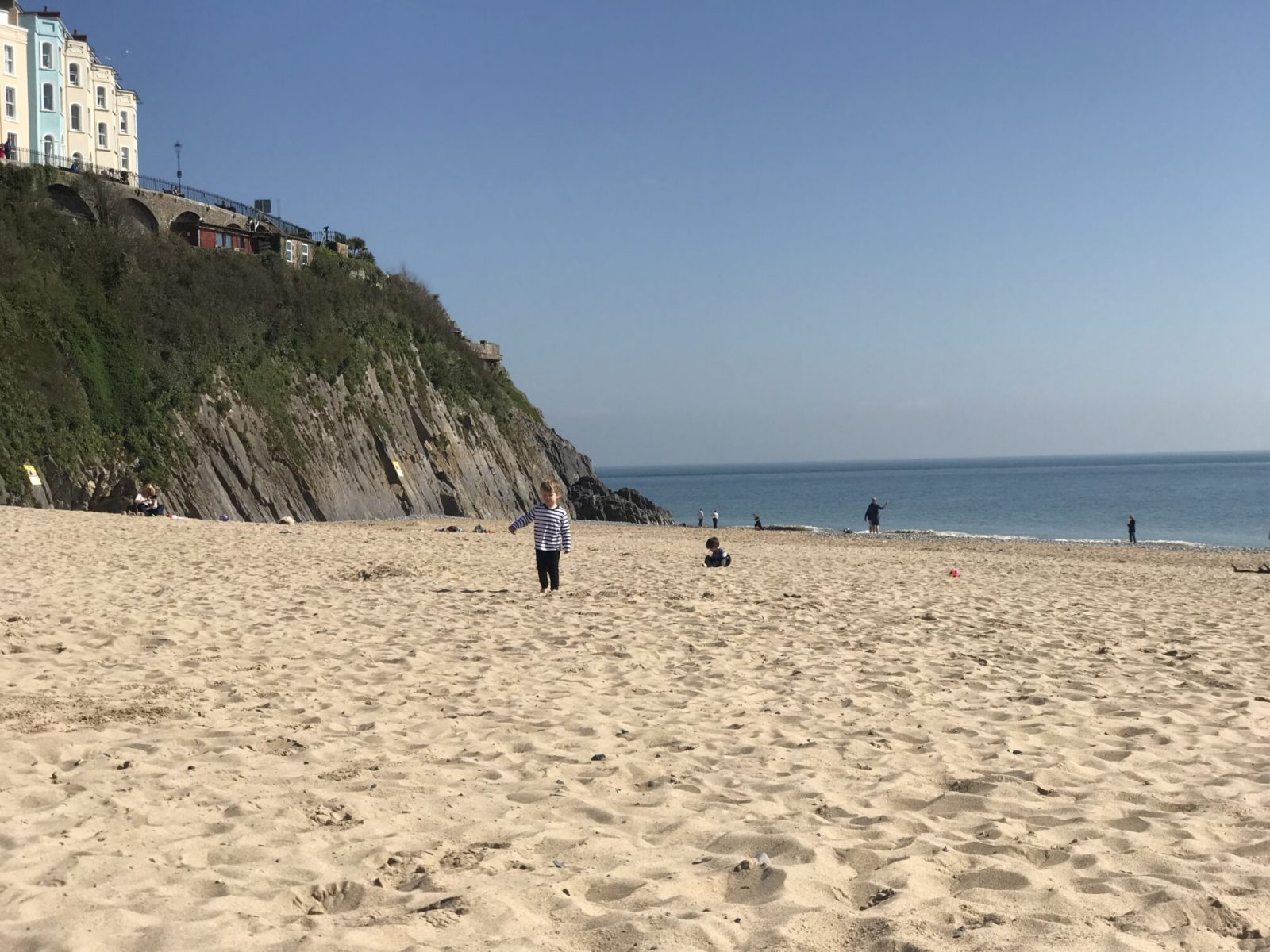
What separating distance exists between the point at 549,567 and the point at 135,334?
32.1m

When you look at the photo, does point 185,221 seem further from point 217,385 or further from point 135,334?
point 217,385

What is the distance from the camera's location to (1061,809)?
5180 mm

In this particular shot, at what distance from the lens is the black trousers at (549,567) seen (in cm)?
1372

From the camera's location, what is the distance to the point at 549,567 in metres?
13.9

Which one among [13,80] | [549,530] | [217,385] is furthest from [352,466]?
[549,530]

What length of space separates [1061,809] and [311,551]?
16210 mm

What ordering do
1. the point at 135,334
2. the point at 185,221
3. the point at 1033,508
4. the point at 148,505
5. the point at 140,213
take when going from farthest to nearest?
the point at 1033,508 < the point at 185,221 < the point at 140,213 < the point at 135,334 < the point at 148,505

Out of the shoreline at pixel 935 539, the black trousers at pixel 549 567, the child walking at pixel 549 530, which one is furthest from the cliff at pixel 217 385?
the child walking at pixel 549 530

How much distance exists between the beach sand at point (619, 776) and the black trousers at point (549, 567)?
3.93ft

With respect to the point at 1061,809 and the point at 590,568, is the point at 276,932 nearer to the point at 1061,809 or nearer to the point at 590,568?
the point at 1061,809

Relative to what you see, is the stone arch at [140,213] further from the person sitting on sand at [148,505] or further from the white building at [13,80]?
the person sitting on sand at [148,505]

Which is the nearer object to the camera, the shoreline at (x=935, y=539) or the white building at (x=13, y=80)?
the shoreline at (x=935, y=539)

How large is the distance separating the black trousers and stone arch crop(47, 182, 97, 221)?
36.5 m

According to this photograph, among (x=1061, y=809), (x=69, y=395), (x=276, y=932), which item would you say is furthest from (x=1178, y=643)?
(x=69, y=395)
